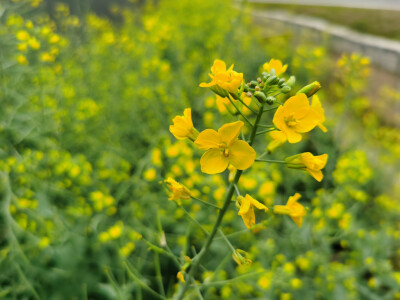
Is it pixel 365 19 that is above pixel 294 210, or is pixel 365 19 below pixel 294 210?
below

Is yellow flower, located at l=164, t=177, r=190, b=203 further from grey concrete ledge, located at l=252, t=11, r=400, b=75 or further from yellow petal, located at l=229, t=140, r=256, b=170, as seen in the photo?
grey concrete ledge, located at l=252, t=11, r=400, b=75

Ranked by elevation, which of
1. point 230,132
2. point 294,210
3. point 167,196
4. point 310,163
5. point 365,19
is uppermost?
point 230,132

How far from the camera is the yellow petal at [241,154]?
0.82 metres

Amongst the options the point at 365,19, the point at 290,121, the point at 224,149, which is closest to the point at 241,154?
the point at 224,149

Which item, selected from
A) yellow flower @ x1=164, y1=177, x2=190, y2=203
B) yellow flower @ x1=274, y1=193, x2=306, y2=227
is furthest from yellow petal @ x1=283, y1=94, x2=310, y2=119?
yellow flower @ x1=164, y1=177, x2=190, y2=203

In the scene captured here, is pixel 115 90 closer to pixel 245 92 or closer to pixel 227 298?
pixel 227 298

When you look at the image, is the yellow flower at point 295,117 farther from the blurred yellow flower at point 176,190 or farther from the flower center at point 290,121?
the blurred yellow flower at point 176,190

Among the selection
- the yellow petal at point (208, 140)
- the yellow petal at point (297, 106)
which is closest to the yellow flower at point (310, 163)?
the yellow petal at point (297, 106)

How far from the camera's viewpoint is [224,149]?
2.81 feet

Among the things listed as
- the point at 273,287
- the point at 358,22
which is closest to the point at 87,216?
the point at 273,287

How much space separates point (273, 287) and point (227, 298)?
0.29m

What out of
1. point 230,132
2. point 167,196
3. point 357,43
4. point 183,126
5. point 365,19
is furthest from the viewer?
point 365,19

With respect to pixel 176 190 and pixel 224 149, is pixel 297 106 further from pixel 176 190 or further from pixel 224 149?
pixel 176 190

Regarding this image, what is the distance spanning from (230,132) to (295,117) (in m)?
0.18
